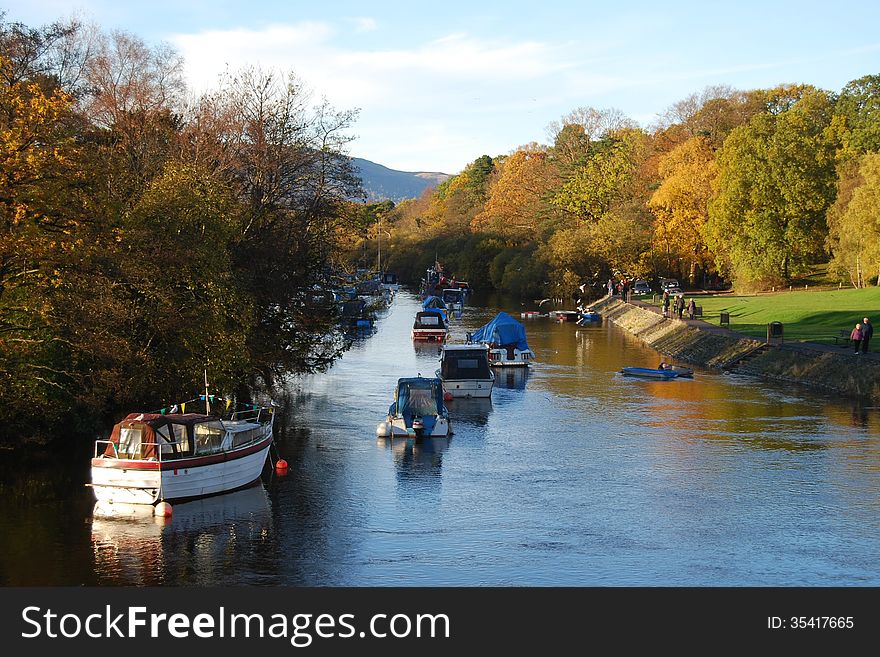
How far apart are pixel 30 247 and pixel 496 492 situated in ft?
53.8

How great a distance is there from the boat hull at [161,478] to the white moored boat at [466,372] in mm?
21816

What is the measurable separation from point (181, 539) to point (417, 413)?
16.3m

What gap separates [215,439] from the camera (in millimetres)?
32562

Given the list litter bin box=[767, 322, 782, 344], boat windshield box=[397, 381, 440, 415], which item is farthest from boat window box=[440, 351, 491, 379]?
litter bin box=[767, 322, 782, 344]

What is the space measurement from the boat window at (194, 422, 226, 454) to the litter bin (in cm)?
3880

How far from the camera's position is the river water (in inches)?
997

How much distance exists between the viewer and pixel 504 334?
66938mm

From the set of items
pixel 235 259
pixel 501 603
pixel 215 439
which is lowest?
pixel 501 603

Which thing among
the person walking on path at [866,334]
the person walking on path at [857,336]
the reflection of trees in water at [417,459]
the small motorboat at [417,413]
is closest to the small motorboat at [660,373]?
the person walking on path at [857,336]

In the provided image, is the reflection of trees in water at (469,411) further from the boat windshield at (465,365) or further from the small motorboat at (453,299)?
the small motorboat at (453,299)

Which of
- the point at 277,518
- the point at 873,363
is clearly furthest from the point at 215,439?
the point at 873,363

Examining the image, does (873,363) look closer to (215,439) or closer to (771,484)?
(771,484)

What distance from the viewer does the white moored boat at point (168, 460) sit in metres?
30.2

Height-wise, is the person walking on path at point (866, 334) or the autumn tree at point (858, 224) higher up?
the autumn tree at point (858, 224)
